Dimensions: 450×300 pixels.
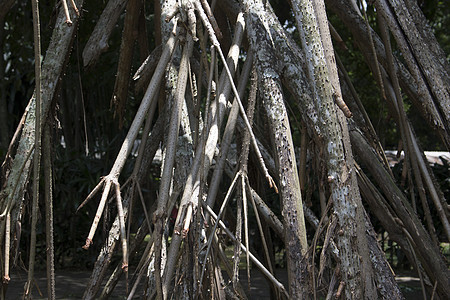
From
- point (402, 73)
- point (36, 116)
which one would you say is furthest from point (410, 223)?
point (36, 116)

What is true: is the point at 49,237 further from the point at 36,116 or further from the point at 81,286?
the point at 81,286

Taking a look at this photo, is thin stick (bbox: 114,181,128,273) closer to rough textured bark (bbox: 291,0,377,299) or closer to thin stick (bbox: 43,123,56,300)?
thin stick (bbox: 43,123,56,300)

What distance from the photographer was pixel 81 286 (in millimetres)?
5152

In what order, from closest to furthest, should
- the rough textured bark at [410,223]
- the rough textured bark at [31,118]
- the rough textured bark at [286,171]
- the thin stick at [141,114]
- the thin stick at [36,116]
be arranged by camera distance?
1. the thin stick at [36,116]
2. the rough textured bark at [286,171]
3. the thin stick at [141,114]
4. the rough textured bark at [31,118]
5. the rough textured bark at [410,223]

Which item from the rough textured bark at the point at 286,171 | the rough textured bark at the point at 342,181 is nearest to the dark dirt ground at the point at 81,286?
the rough textured bark at the point at 286,171

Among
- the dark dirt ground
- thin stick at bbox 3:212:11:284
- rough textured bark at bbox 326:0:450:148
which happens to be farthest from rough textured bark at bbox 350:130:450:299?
the dark dirt ground

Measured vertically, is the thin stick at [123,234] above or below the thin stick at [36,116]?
below

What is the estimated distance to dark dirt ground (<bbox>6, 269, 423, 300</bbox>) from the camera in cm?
466

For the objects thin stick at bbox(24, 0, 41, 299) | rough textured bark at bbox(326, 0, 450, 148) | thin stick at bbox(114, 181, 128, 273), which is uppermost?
rough textured bark at bbox(326, 0, 450, 148)

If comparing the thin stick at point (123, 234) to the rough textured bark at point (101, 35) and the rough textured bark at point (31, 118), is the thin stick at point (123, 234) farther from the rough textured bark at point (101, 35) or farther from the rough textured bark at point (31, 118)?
the rough textured bark at point (101, 35)

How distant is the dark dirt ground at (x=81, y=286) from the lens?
4.66 meters

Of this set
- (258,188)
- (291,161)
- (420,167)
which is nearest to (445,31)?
(258,188)


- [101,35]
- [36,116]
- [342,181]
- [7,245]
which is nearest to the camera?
[36,116]

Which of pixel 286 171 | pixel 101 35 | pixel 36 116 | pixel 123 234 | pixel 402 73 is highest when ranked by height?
pixel 101 35
